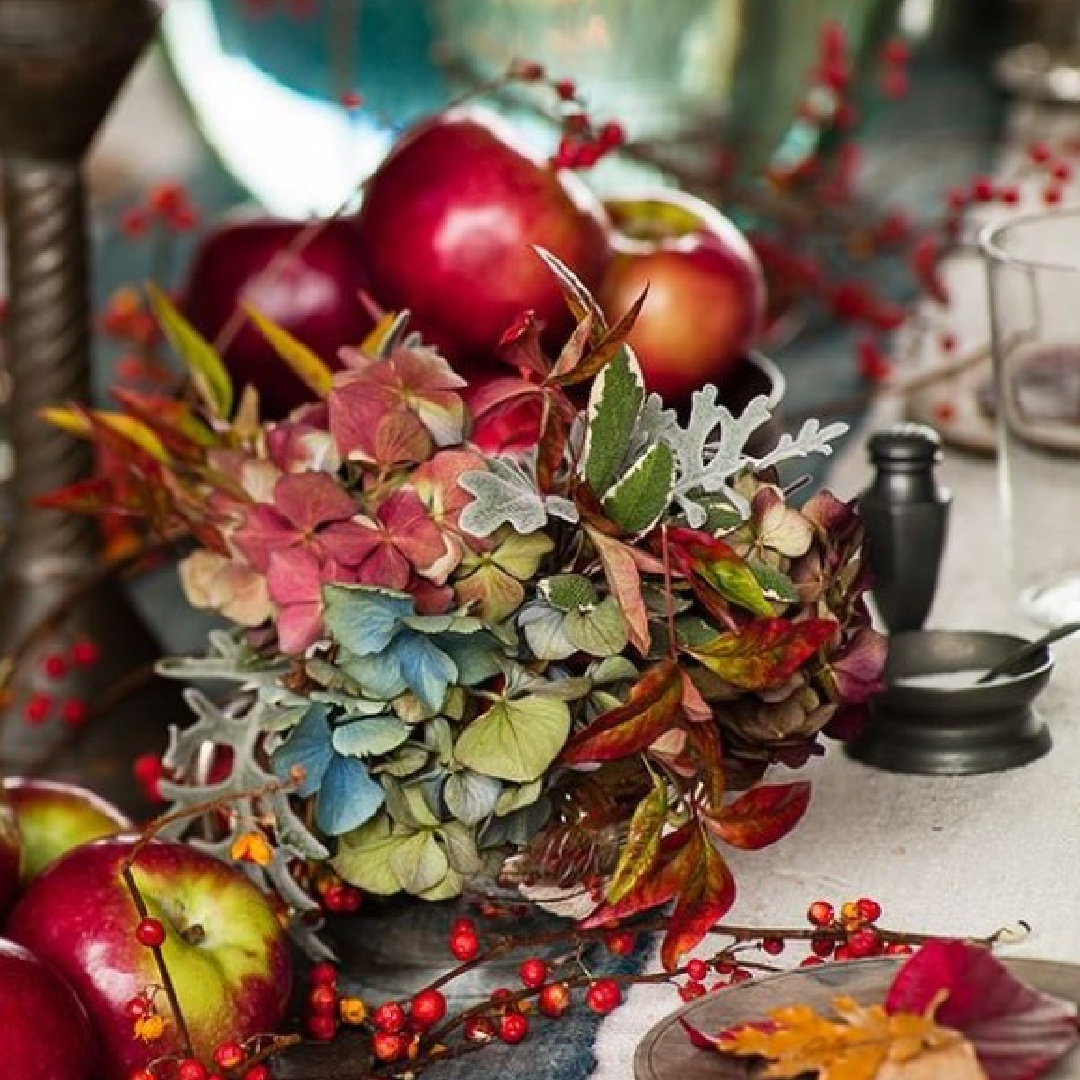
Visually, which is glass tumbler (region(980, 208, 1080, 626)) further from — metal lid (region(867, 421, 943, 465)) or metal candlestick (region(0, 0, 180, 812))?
metal candlestick (region(0, 0, 180, 812))

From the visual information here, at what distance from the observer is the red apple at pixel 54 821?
2.05ft

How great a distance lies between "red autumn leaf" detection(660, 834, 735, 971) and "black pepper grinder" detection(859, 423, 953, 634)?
18 cm

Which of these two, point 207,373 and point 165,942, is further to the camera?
point 207,373

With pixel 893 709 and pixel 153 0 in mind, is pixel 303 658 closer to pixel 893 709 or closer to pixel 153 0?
pixel 893 709

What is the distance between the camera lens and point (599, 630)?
1.71 feet

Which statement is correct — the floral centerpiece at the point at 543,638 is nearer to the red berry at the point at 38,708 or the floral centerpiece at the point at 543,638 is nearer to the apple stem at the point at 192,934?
the apple stem at the point at 192,934

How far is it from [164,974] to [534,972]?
0.09m

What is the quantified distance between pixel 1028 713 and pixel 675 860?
168 millimetres

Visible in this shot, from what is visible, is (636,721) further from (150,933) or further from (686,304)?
(686,304)

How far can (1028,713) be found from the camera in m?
0.65

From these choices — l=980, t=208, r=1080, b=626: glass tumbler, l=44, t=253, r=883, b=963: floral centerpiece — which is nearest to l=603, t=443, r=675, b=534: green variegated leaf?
l=44, t=253, r=883, b=963: floral centerpiece

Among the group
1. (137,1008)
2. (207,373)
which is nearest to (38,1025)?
(137,1008)

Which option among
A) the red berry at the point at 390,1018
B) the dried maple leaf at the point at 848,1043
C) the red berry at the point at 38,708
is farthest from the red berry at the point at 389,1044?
the red berry at the point at 38,708

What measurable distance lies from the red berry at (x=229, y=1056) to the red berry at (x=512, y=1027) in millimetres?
63
